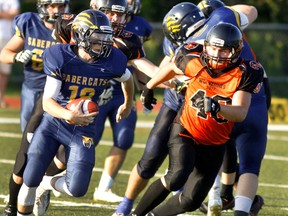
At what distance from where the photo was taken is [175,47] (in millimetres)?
6652

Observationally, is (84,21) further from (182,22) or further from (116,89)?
(116,89)

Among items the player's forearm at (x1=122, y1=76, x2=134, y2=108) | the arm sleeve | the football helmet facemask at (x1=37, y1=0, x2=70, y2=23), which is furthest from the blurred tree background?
the arm sleeve

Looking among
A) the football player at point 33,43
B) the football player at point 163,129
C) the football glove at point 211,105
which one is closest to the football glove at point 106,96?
the football player at point 33,43

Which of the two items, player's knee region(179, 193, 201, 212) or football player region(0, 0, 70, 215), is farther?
football player region(0, 0, 70, 215)

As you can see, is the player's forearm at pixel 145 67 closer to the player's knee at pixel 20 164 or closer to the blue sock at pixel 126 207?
the blue sock at pixel 126 207

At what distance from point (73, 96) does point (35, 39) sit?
60.8 inches

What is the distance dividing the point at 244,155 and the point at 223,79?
665mm

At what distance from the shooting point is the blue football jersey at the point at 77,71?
575 centimetres

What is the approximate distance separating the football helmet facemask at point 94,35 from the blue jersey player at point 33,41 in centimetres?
131

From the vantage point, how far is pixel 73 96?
5844mm

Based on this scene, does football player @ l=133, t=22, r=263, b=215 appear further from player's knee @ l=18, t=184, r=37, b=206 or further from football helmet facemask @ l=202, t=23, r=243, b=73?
player's knee @ l=18, t=184, r=37, b=206

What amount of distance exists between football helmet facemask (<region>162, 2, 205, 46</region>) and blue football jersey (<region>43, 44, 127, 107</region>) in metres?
0.59

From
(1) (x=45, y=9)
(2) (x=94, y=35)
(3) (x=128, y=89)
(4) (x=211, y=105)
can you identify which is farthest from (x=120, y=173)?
(4) (x=211, y=105)

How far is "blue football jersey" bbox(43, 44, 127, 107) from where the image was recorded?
575cm
